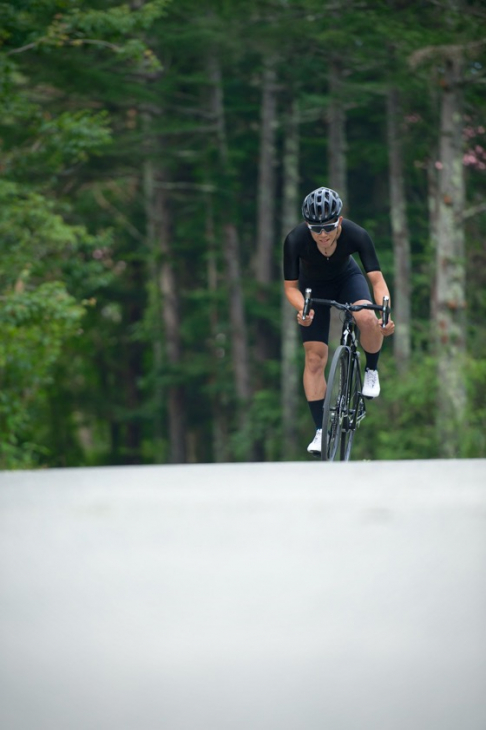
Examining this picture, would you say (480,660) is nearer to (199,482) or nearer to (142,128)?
(199,482)

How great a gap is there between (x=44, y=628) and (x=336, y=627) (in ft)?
2.58

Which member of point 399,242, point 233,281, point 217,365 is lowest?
point 217,365

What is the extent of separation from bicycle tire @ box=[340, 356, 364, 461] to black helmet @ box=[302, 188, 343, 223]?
3.15ft

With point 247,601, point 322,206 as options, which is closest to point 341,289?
point 322,206

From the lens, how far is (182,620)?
315 centimetres

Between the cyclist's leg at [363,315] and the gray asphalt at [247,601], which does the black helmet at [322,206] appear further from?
the gray asphalt at [247,601]

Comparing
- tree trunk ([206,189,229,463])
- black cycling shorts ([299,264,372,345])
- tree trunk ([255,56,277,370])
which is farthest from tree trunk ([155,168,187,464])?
black cycling shorts ([299,264,372,345])

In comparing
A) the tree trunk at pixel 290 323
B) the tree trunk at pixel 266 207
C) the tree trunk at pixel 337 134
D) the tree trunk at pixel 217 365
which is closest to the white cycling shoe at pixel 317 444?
the tree trunk at pixel 337 134

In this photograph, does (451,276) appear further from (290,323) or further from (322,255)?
(322,255)

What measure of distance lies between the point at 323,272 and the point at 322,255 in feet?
0.31

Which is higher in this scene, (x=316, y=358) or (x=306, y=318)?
(x=306, y=318)

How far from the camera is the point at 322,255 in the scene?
6309 mm

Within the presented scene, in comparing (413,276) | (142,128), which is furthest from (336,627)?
(142,128)

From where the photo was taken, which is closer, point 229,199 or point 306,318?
point 306,318
